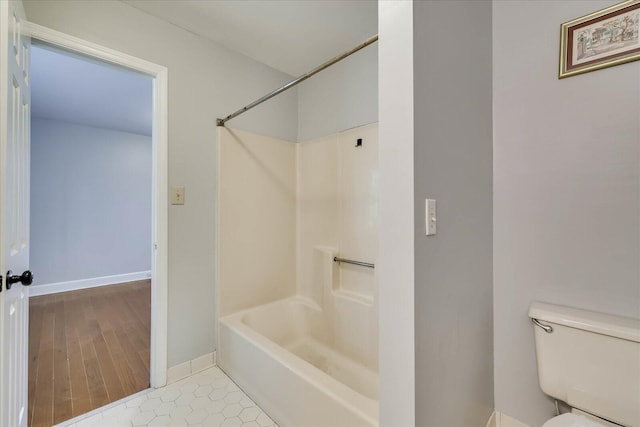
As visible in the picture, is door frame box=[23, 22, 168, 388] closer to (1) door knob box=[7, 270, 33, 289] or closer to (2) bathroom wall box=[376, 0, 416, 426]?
(1) door knob box=[7, 270, 33, 289]

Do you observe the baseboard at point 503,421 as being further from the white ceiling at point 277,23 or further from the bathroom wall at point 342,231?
the white ceiling at point 277,23

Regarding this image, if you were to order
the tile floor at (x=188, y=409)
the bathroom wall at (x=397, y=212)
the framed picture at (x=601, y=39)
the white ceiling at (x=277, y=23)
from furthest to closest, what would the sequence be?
the white ceiling at (x=277, y=23) < the tile floor at (x=188, y=409) < the framed picture at (x=601, y=39) < the bathroom wall at (x=397, y=212)

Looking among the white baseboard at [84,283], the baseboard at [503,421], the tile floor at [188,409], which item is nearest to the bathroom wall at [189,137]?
the tile floor at [188,409]

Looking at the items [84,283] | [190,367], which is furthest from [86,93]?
[190,367]

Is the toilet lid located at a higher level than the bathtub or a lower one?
higher

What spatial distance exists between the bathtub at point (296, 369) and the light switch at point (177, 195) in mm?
884

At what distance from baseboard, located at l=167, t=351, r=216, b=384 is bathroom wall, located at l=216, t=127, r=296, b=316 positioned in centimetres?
33

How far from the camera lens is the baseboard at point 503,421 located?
4.32 ft

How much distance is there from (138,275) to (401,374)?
4917 mm

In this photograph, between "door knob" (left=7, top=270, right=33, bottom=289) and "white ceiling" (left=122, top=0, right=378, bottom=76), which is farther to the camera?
"white ceiling" (left=122, top=0, right=378, bottom=76)

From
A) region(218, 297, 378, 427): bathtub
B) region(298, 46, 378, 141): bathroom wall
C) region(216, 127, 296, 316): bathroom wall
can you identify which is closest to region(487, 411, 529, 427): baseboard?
region(218, 297, 378, 427): bathtub

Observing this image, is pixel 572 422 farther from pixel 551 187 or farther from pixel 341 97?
pixel 341 97

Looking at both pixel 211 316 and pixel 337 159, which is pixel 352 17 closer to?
pixel 337 159

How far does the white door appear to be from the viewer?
860mm
